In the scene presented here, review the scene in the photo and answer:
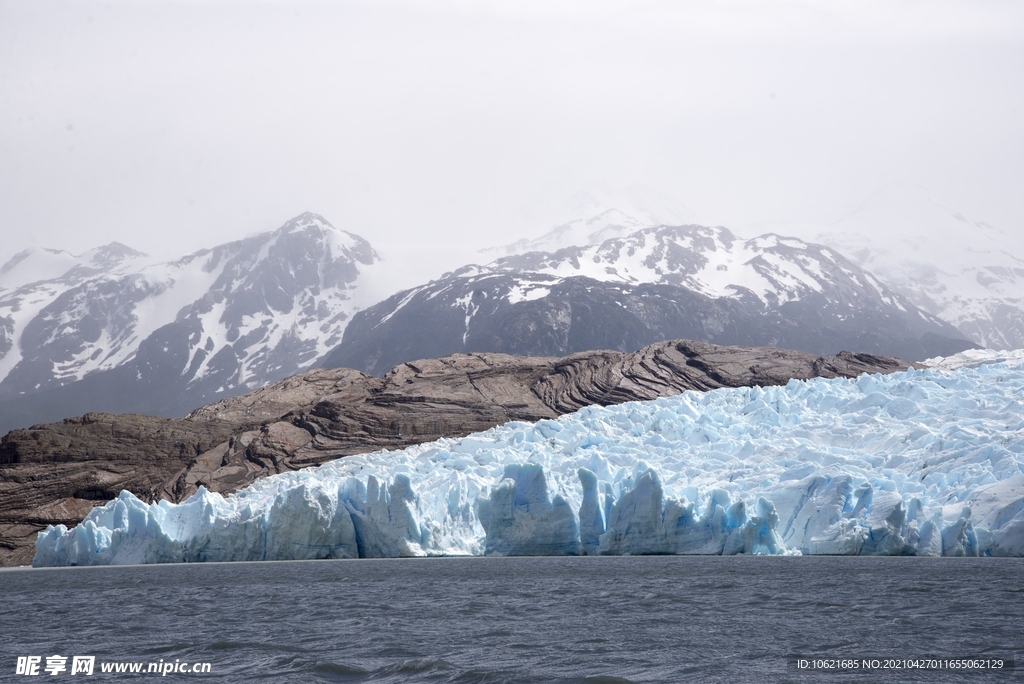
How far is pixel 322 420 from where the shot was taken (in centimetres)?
7262

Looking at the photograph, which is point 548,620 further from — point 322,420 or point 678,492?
point 322,420

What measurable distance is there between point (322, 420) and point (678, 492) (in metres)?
36.5

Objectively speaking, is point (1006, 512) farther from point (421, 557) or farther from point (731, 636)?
point (421, 557)

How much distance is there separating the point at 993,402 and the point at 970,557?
12.1 meters

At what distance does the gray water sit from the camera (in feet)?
61.7

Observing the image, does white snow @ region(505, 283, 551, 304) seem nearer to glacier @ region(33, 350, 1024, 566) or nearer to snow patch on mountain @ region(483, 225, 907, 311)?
snow patch on mountain @ region(483, 225, 907, 311)

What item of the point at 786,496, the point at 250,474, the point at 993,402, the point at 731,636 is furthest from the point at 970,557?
the point at 250,474

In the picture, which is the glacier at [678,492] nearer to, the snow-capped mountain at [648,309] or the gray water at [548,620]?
the gray water at [548,620]

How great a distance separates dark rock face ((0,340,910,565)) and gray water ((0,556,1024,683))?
1076 inches

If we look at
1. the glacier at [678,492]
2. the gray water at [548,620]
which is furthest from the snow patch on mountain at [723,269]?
the gray water at [548,620]

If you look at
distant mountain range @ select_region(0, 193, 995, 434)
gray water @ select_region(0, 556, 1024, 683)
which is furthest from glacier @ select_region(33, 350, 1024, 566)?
distant mountain range @ select_region(0, 193, 995, 434)

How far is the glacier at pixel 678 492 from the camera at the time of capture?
37906 mm

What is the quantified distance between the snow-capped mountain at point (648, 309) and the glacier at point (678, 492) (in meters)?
87.0

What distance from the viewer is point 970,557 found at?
3650cm
